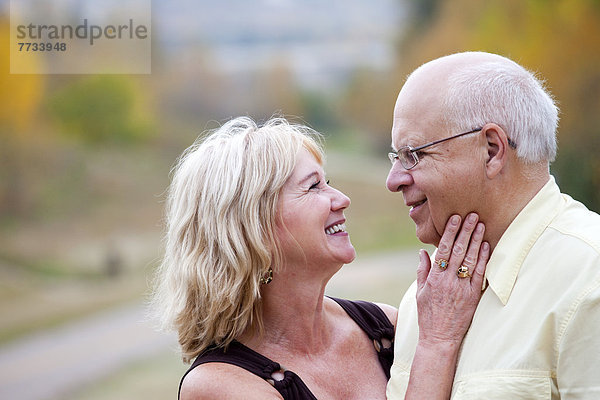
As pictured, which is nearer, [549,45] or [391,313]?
[391,313]

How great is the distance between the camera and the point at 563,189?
818 centimetres

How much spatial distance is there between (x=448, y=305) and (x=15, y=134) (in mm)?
6438

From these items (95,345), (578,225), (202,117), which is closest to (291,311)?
(578,225)

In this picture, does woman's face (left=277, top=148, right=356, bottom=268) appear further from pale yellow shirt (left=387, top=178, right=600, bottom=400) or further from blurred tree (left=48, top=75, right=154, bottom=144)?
blurred tree (left=48, top=75, right=154, bottom=144)

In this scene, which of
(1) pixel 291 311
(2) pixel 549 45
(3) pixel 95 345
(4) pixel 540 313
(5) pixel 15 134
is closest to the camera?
(4) pixel 540 313

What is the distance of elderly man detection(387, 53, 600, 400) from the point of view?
1.66 metres

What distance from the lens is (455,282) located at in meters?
1.94

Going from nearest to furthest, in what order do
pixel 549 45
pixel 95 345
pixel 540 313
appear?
pixel 540 313
pixel 95 345
pixel 549 45

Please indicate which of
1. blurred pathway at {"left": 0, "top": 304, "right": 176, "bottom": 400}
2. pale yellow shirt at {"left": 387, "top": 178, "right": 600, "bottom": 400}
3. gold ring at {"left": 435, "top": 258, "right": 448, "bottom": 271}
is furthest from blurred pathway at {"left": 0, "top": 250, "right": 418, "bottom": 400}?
pale yellow shirt at {"left": 387, "top": 178, "right": 600, "bottom": 400}

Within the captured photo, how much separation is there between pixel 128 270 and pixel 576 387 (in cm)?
677

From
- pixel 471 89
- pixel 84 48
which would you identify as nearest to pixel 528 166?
pixel 471 89

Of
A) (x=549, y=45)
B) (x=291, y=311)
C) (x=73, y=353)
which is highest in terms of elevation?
(x=549, y=45)

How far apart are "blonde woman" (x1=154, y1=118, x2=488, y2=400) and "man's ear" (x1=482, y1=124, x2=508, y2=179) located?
622mm

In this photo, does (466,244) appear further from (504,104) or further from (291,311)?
(291,311)
